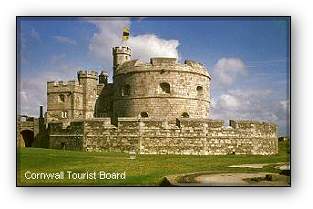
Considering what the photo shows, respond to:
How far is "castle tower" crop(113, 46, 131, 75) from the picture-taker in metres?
8.00

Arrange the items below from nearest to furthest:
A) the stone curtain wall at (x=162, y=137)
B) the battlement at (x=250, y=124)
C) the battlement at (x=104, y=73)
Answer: the battlement at (x=250, y=124) → the battlement at (x=104, y=73) → the stone curtain wall at (x=162, y=137)

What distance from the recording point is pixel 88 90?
891 centimetres

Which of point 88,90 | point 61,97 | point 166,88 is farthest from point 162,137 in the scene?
point 61,97

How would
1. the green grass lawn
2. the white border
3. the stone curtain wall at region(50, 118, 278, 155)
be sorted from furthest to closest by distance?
the stone curtain wall at region(50, 118, 278, 155), the green grass lawn, the white border

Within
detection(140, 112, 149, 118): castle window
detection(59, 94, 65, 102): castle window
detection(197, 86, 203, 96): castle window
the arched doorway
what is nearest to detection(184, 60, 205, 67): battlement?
detection(197, 86, 203, 96): castle window

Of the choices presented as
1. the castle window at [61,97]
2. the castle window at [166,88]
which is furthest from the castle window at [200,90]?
the castle window at [61,97]

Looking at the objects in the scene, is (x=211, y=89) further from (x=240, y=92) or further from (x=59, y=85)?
(x=59, y=85)

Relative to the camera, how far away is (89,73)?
26.8 feet

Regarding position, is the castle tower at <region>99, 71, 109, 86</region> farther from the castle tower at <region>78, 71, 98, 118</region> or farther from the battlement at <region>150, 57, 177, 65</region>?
the battlement at <region>150, 57, 177, 65</region>

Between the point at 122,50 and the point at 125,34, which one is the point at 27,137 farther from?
the point at 125,34

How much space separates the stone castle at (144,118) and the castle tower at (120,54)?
0.63 feet

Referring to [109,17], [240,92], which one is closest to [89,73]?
[109,17]

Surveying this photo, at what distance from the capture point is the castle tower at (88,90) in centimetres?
821

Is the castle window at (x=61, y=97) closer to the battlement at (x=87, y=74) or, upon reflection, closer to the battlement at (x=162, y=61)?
the battlement at (x=87, y=74)
